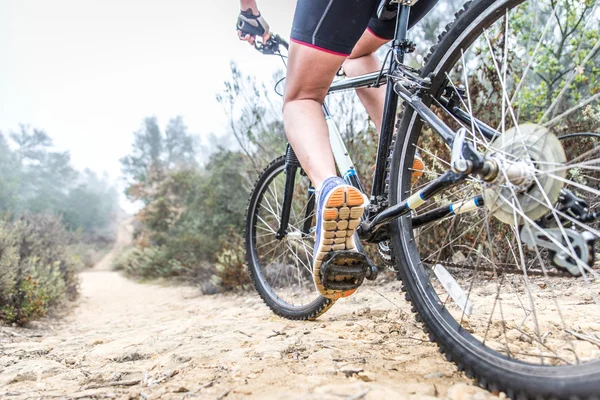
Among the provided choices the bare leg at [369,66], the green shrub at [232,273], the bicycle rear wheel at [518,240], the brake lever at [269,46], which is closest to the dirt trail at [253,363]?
the bicycle rear wheel at [518,240]

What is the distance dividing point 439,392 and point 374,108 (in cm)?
125

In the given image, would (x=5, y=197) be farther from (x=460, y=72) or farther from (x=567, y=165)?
(x=567, y=165)

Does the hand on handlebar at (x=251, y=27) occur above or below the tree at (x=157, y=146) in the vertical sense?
below

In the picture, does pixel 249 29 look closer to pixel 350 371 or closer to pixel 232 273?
pixel 350 371

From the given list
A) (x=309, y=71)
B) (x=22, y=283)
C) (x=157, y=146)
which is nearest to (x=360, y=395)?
(x=309, y=71)

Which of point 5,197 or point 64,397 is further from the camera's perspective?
point 5,197

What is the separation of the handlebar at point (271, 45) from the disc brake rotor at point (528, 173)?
150cm

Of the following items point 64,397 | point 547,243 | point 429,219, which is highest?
point 429,219

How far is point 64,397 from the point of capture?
1116 millimetres

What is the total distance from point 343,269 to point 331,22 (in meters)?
0.86

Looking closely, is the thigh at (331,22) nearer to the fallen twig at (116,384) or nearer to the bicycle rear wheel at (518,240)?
the bicycle rear wheel at (518,240)

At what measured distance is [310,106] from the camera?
1.49 m

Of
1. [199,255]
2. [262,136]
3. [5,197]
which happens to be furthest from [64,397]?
[5,197]

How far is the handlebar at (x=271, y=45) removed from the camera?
84.4 inches
